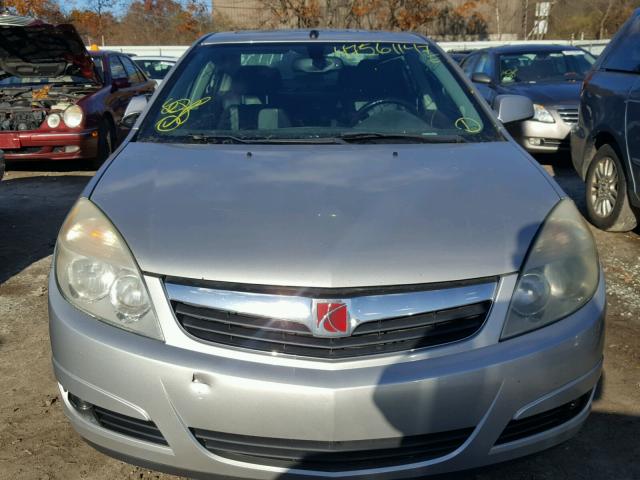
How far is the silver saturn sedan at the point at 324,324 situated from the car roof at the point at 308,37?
1.49 meters

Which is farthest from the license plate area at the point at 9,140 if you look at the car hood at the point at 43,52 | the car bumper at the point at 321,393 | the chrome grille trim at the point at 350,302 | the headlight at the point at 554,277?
the headlight at the point at 554,277

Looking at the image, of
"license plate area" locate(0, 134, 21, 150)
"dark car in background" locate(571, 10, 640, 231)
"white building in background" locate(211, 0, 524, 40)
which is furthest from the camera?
"white building in background" locate(211, 0, 524, 40)

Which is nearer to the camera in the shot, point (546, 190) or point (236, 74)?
point (546, 190)

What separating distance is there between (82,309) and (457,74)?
7.54 feet

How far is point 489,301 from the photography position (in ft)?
6.71

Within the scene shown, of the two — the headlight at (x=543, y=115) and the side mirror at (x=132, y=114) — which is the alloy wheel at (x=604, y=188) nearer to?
the headlight at (x=543, y=115)

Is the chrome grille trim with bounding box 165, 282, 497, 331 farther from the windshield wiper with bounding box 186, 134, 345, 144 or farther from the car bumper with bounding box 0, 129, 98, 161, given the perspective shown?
the car bumper with bounding box 0, 129, 98, 161

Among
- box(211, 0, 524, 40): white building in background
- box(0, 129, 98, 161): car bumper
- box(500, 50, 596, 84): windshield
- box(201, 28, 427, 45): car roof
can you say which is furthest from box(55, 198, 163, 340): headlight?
box(211, 0, 524, 40): white building in background

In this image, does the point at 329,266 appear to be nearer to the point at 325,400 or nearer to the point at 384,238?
the point at 384,238

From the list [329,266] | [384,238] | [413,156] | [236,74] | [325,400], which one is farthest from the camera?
[236,74]

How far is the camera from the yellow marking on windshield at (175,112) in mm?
3199

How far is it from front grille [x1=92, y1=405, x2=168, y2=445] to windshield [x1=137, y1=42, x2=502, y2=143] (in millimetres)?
1347

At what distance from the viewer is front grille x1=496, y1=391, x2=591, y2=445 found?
207 cm

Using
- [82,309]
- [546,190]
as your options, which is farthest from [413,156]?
[82,309]
